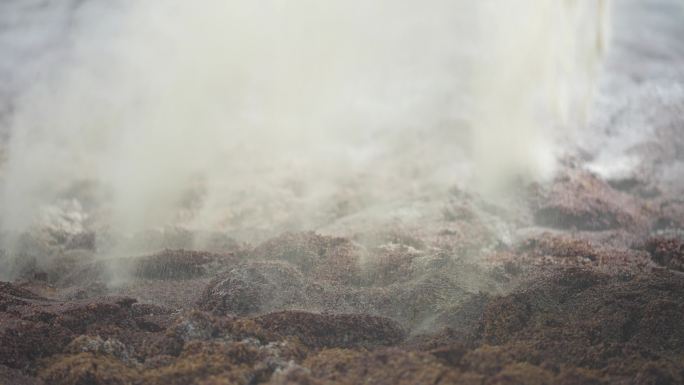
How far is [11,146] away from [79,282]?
1175cm

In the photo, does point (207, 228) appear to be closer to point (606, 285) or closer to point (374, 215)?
point (374, 215)

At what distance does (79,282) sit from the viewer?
1384cm

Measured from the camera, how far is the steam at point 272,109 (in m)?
20.1

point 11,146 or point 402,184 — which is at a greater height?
point 11,146

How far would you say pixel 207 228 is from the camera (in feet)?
58.9

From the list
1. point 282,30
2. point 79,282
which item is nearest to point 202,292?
point 79,282

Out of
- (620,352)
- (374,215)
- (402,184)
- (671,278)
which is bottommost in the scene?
(620,352)

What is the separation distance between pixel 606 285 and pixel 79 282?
33.2 ft

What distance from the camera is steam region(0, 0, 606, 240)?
20109 millimetres

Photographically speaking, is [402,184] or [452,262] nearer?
[452,262]

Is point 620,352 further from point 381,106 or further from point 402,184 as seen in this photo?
point 381,106

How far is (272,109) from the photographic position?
80.7 ft

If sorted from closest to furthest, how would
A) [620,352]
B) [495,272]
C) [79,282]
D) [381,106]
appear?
1. [620,352]
2. [495,272]
3. [79,282]
4. [381,106]

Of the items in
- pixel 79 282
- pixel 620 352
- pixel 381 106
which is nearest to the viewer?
pixel 620 352
